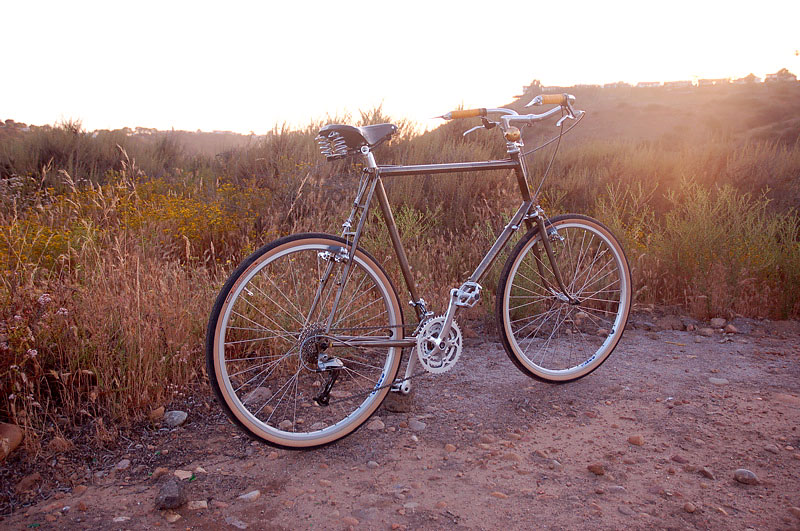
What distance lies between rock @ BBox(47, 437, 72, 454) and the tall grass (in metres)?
0.07

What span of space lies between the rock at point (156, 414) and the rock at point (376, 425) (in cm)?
109

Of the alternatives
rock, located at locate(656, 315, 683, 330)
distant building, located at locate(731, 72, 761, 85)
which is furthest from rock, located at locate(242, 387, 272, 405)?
distant building, located at locate(731, 72, 761, 85)

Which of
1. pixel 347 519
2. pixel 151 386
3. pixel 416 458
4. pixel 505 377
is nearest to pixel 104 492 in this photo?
pixel 151 386

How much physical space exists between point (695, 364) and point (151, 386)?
3492 mm

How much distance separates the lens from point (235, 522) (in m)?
2.15

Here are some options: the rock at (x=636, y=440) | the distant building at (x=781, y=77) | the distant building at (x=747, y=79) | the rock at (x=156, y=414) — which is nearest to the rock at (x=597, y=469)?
the rock at (x=636, y=440)

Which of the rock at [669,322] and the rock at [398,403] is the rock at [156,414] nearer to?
the rock at [398,403]

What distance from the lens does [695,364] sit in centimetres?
386

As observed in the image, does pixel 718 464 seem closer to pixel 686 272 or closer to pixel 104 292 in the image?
pixel 686 272

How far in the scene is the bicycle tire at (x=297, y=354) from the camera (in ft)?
7.82

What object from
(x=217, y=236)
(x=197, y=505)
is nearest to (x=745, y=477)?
(x=197, y=505)

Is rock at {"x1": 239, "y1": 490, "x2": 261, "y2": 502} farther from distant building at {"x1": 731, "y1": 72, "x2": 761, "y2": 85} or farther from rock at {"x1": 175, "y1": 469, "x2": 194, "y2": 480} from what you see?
distant building at {"x1": 731, "y1": 72, "x2": 761, "y2": 85}

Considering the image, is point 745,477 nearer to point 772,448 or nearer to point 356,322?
point 772,448

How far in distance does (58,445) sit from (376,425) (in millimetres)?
1502
